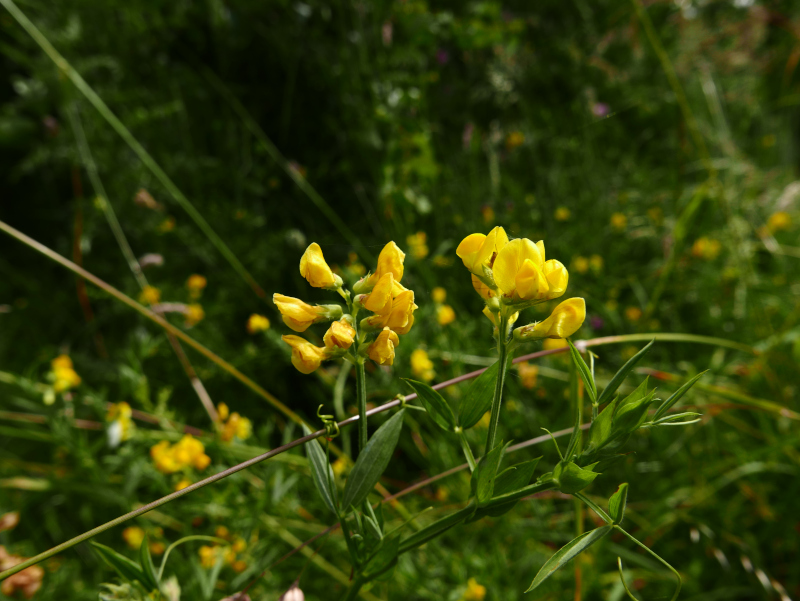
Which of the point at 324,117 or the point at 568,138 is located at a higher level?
the point at 324,117

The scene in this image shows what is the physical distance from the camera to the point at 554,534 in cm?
115

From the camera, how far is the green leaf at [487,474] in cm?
36

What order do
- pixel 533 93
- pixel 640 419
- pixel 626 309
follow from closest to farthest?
pixel 640 419 < pixel 626 309 < pixel 533 93

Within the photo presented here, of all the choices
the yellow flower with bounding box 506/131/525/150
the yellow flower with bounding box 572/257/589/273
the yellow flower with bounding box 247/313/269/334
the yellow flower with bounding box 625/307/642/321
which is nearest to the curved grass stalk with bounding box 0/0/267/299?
the yellow flower with bounding box 247/313/269/334

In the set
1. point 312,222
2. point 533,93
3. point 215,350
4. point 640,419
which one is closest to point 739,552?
point 640,419

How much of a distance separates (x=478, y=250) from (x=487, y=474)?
0.18 meters

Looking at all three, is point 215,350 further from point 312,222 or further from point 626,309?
point 626,309

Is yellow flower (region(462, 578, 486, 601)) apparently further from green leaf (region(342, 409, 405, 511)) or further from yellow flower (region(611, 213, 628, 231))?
yellow flower (region(611, 213, 628, 231))

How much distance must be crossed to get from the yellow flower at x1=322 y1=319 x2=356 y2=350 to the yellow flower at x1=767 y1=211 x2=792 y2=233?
2.53 m

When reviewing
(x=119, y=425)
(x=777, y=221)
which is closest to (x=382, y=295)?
(x=119, y=425)

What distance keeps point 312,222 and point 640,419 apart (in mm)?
1285

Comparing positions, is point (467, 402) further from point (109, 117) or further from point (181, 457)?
point (109, 117)

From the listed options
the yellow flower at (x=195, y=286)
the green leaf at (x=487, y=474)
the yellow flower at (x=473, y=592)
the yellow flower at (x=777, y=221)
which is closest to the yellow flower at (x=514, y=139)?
the yellow flower at (x=777, y=221)

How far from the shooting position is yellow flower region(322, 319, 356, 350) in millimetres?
397
